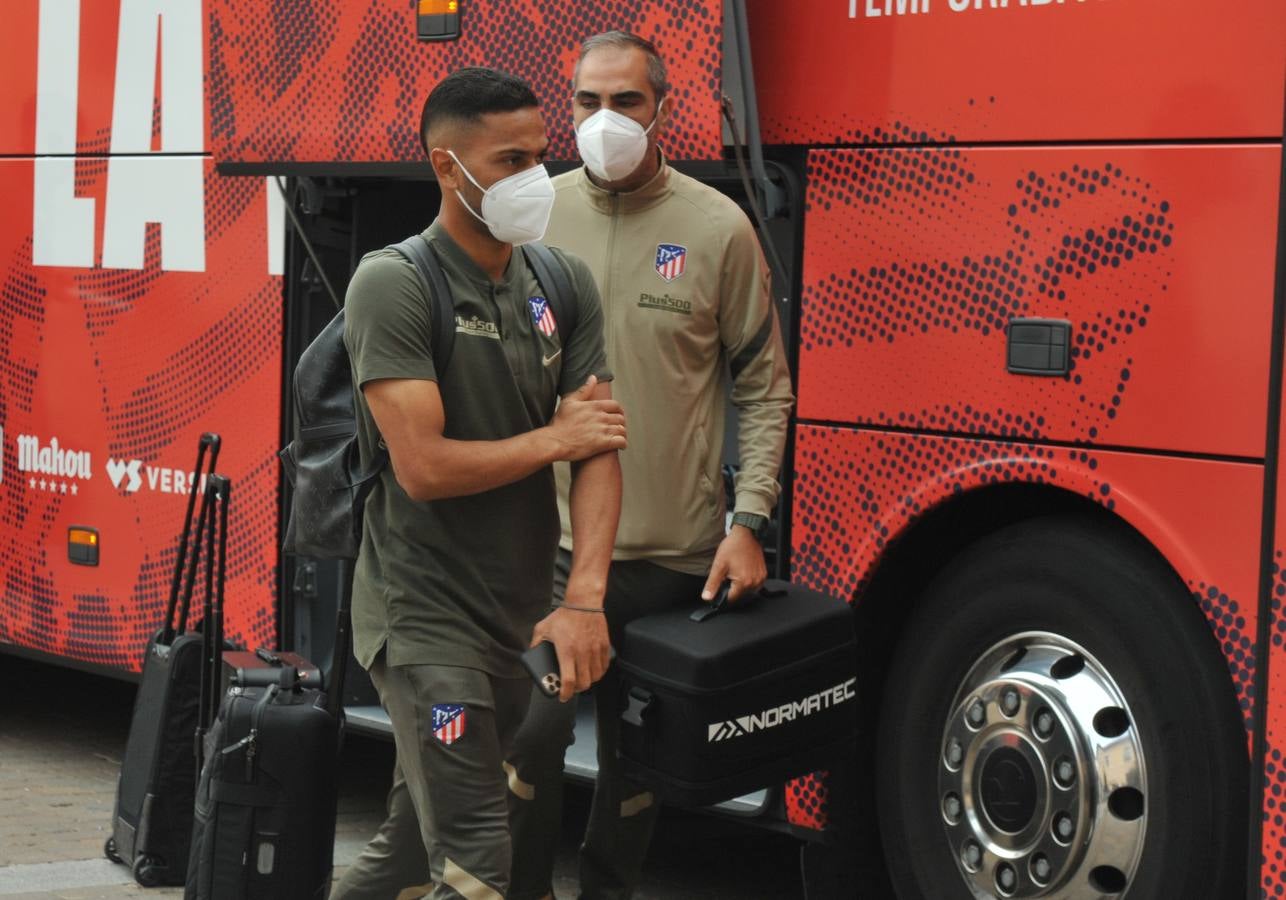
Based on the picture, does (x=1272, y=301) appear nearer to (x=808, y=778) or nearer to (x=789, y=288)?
(x=789, y=288)

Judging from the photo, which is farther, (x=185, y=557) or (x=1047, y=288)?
(x=185, y=557)

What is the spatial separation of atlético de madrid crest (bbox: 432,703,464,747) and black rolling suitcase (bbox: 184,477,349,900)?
922 mm

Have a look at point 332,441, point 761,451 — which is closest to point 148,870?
point 332,441

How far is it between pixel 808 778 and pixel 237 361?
2.30m

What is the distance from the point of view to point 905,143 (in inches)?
184

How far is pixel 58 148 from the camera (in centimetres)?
678

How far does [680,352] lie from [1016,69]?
3.11 ft

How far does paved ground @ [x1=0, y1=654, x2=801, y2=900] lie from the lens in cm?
575

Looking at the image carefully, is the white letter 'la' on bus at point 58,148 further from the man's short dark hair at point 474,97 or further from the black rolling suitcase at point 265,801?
the man's short dark hair at point 474,97

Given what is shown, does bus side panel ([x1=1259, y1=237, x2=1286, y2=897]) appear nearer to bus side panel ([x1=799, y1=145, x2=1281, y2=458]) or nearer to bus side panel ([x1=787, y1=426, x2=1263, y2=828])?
bus side panel ([x1=787, y1=426, x2=1263, y2=828])

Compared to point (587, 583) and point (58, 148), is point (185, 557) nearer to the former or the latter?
point (58, 148)

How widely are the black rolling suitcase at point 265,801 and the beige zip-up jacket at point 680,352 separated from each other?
730mm

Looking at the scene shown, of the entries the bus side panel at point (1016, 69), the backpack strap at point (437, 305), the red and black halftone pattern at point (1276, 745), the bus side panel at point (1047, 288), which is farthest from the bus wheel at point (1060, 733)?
the backpack strap at point (437, 305)

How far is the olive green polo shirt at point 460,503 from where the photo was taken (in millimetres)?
3773
